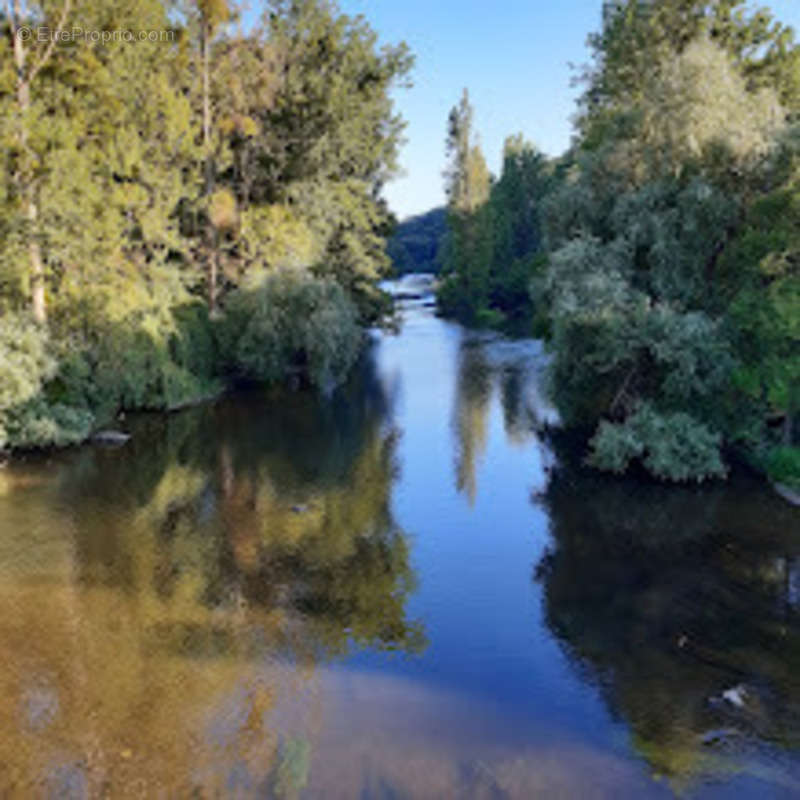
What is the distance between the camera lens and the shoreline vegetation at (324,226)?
25984 mm

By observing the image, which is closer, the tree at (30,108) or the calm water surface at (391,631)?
the calm water surface at (391,631)

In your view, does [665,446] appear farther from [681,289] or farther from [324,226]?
[324,226]

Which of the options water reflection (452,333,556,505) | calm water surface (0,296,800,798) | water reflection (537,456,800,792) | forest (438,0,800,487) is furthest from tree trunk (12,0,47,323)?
water reflection (537,456,800,792)

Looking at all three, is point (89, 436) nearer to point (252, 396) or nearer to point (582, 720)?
point (252, 396)

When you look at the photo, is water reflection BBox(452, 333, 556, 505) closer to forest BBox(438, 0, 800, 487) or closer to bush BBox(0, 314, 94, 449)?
forest BBox(438, 0, 800, 487)

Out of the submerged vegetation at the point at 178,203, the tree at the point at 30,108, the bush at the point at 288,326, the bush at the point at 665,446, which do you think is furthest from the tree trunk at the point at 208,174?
the bush at the point at 665,446

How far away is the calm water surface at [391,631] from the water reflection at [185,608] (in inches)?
2.6

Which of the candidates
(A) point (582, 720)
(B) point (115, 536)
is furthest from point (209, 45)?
(A) point (582, 720)

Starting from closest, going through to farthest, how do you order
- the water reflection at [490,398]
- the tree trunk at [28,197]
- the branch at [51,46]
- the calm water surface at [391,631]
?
the calm water surface at [391,631], the water reflection at [490,398], the tree trunk at [28,197], the branch at [51,46]

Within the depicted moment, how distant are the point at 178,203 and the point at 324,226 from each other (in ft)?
29.9

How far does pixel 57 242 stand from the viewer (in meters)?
32.0

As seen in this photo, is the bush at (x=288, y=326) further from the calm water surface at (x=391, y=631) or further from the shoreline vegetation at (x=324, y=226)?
the calm water surface at (x=391, y=631)

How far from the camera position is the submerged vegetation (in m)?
31.5

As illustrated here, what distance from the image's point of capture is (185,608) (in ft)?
58.3
